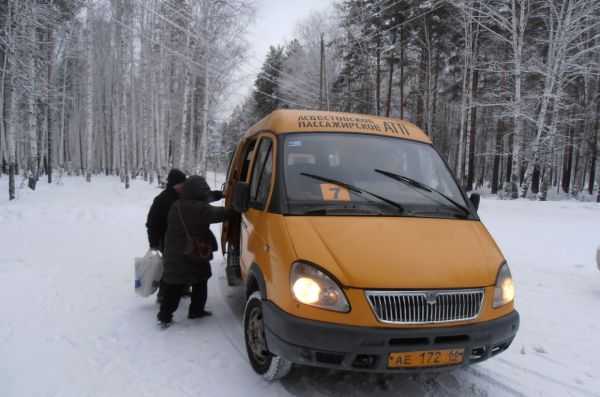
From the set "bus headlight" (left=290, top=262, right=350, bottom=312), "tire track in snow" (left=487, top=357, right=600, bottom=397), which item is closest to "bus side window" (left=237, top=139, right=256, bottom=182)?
"bus headlight" (left=290, top=262, right=350, bottom=312)

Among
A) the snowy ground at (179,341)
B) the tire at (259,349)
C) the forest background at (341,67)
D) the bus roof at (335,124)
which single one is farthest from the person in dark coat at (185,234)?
the forest background at (341,67)

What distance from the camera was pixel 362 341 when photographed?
104 inches

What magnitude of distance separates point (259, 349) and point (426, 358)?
138 cm

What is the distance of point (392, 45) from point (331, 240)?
2715 centimetres

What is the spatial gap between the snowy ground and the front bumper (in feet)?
2.12

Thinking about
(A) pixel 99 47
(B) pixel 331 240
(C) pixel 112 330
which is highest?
(A) pixel 99 47

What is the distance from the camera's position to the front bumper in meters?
2.64

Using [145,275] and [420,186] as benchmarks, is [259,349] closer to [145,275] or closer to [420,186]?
[420,186]

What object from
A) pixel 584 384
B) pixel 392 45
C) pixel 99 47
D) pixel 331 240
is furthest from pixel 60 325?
pixel 99 47

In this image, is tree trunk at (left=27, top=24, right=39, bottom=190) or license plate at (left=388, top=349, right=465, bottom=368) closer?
license plate at (left=388, top=349, right=465, bottom=368)

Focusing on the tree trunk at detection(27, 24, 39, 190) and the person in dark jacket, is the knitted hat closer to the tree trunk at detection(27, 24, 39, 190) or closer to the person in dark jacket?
the person in dark jacket

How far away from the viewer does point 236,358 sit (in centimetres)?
383

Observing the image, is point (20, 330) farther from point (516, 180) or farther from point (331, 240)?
point (516, 180)

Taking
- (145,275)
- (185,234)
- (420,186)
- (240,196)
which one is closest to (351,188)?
(420,186)
